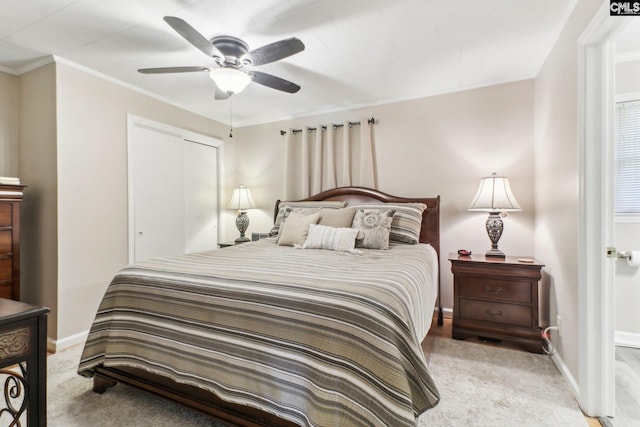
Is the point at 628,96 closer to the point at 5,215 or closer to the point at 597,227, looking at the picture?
the point at 597,227

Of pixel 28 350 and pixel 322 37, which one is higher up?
pixel 322 37

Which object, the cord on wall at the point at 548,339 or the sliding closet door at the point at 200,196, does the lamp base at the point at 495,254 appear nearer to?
the cord on wall at the point at 548,339

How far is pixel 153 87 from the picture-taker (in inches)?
128

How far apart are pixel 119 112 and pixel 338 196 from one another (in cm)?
250

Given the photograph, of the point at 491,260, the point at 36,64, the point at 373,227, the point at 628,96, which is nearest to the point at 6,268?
the point at 36,64

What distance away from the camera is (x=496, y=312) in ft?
8.50

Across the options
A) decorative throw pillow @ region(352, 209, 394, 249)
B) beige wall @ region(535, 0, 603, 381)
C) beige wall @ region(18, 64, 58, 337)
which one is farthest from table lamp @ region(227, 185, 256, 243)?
beige wall @ region(535, 0, 603, 381)

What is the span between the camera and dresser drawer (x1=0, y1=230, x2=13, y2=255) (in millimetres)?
2410

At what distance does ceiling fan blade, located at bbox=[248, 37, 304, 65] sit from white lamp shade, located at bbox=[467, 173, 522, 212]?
2058mm

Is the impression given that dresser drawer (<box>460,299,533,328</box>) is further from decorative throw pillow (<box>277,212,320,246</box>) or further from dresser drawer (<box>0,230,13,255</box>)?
dresser drawer (<box>0,230,13,255</box>)

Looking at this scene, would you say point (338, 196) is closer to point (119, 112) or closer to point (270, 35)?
point (270, 35)

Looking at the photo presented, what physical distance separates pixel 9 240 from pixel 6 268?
0.22 m

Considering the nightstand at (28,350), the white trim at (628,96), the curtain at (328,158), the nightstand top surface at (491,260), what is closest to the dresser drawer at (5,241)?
the nightstand at (28,350)

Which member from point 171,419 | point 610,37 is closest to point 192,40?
point 171,419
